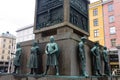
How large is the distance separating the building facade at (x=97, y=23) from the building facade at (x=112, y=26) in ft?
3.43

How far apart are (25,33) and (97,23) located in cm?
2753

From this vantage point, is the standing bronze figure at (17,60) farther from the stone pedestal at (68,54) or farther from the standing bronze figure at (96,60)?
the standing bronze figure at (96,60)

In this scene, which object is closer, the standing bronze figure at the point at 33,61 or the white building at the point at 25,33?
the standing bronze figure at the point at 33,61

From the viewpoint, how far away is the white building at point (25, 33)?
55.5 meters

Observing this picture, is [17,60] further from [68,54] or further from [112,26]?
[112,26]

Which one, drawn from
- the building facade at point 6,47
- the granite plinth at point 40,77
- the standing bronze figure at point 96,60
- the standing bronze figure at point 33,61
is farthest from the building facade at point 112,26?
the building facade at point 6,47

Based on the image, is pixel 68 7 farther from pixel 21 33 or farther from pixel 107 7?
pixel 21 33

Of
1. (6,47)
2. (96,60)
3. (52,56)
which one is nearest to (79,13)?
(96,60)

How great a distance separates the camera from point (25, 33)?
57.9 m

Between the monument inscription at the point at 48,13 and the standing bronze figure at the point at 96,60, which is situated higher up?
the monument inscription at the point at 48,13

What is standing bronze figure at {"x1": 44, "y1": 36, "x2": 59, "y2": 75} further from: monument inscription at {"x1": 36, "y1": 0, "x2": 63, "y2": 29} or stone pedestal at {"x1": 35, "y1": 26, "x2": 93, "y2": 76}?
monument inscription at {"x1": 36, "y1": 0, "x2": 63, "y2": 29}

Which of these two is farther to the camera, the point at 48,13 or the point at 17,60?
the point at 48,13

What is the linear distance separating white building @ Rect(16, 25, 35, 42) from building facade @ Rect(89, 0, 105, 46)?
22.3 metres

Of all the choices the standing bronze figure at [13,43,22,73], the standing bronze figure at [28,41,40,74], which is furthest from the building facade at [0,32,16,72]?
the standing bronze figure at [28,41,40,74]
